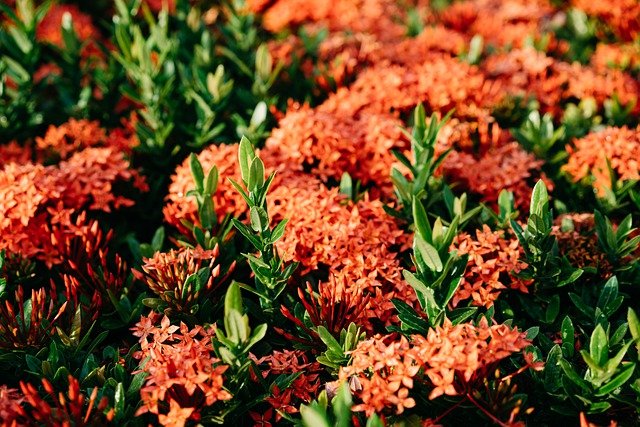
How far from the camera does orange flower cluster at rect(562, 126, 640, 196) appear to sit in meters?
2.73

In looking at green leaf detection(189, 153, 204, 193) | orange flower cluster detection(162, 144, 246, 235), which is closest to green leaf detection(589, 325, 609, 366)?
orange flower cluster detection(162, 144, 246, 235)

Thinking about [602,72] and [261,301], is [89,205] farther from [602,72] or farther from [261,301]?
[602,72]

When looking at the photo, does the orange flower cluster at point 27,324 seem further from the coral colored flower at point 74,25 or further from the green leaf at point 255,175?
the coral colored flower at point 74,25

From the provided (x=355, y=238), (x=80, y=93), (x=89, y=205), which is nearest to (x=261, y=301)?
(x=355, y=238)

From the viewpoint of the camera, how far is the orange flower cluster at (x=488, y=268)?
2.24 meters

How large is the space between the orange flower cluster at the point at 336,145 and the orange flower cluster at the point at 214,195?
0.27 metres

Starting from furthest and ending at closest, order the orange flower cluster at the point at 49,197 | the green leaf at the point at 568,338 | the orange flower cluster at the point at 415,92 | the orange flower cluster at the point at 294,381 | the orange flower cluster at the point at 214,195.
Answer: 1. the orange flower cluster at the point at 415,92
2. the orange flower cluster at the point at 214,195
3. the orange flower cluster at the point at 49,197
4. the green leaf at the point at 568,338
5. the orange flower cluster at the point at 294,381

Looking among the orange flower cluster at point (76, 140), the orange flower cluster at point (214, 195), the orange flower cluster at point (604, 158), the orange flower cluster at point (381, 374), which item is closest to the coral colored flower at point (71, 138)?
the orange flower cluster at point (76, 140)

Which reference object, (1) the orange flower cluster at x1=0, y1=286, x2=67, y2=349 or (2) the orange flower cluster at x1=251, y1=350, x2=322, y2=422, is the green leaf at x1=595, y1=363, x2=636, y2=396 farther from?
(1) the orange flower cluster at x1=0, y1=286, x2=67, y2=349

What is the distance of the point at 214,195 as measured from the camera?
266 centimetres

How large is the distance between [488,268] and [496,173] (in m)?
0.72

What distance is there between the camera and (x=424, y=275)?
197cm

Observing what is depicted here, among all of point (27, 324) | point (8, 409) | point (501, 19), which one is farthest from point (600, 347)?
point (501, 19)

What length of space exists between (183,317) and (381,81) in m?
1.93
